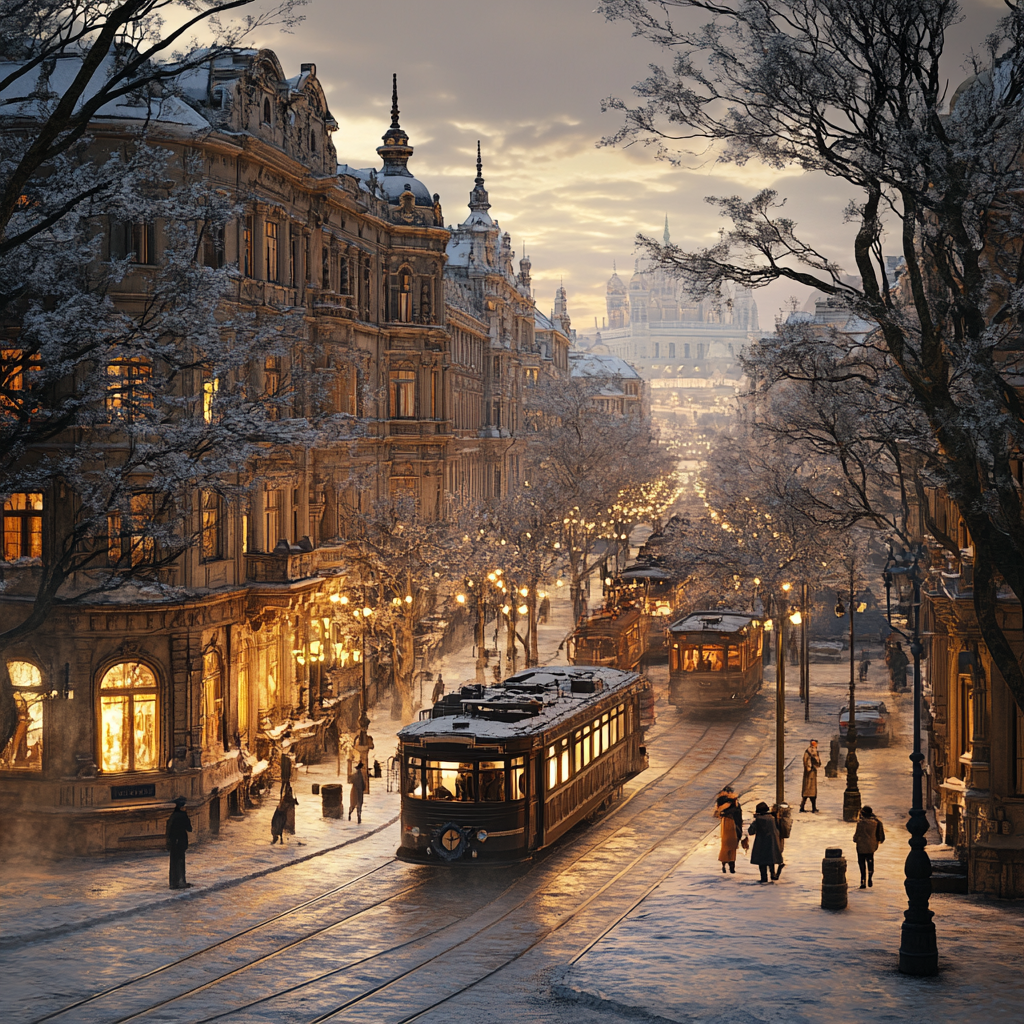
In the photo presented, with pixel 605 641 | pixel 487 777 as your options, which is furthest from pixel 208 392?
pixel 605 641

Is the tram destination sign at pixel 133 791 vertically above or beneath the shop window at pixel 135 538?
beneath

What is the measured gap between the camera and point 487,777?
26.4m

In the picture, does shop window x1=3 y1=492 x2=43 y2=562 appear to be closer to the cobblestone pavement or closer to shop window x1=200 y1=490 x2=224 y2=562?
shop window x1=200 y1=490 x2=224 y2=562

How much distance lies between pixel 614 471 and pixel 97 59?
234 feet

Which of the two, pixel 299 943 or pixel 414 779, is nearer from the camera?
pixel 299 943

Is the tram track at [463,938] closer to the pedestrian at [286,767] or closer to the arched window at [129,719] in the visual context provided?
the pedestrian at [286,767]

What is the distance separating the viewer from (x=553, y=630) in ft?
227

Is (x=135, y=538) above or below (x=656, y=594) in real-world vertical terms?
above

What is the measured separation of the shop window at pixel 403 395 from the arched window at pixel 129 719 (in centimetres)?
2330

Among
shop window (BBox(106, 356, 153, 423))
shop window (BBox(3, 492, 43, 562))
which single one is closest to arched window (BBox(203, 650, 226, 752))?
shop window (BBox(3, 492, 43, 562))

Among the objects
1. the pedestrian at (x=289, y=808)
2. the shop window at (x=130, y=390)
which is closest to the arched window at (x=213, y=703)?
the pedestrian at (x=289, y=808)

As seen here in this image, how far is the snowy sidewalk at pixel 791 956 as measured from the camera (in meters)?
17.8

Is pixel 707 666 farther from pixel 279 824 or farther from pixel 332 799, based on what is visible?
pixel 279 824

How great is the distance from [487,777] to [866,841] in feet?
23.5
